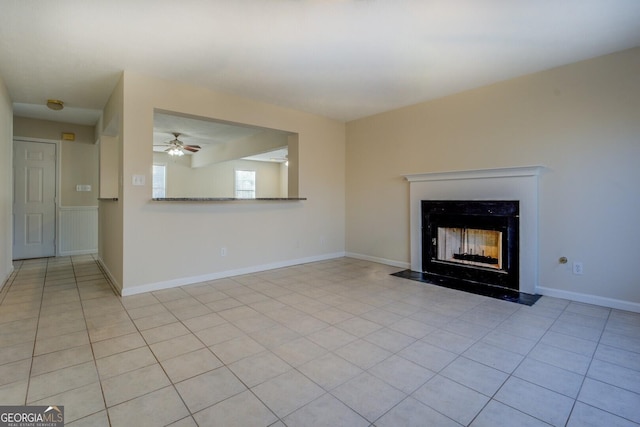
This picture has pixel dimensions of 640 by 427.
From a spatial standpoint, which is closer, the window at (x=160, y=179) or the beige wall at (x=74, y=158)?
the beige wall at (x=74, y=158)

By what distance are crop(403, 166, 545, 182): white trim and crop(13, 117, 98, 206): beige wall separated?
225 inches

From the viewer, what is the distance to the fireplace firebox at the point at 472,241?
3481mm

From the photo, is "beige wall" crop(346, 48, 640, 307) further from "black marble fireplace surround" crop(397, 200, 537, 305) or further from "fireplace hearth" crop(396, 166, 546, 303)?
"black marble fireplace surround" crop(397, 200, 537, 305)

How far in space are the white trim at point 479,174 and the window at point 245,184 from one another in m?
6.87

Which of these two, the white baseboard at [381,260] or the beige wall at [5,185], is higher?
the beige wall at [5,185]

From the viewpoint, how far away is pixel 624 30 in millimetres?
2504

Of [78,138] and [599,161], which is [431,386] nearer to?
[599,161]

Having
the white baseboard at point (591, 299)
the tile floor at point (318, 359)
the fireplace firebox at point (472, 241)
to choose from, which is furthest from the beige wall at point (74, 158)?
the white baseboard at point (591, 299)

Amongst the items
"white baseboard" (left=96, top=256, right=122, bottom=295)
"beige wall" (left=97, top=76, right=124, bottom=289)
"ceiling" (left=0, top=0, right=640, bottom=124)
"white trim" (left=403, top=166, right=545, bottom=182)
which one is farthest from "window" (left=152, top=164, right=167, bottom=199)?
"white trim" (left=403, top=166, right=545, bottom=182)

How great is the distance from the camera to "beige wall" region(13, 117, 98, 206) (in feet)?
17.6

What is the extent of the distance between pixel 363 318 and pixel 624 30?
3.17 meters

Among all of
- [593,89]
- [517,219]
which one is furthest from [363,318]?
[593,89]

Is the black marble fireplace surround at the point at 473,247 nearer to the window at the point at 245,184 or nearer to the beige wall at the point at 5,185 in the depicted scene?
the beige wall at the point at 5,185

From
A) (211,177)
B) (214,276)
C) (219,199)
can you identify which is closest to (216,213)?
(219,199)
